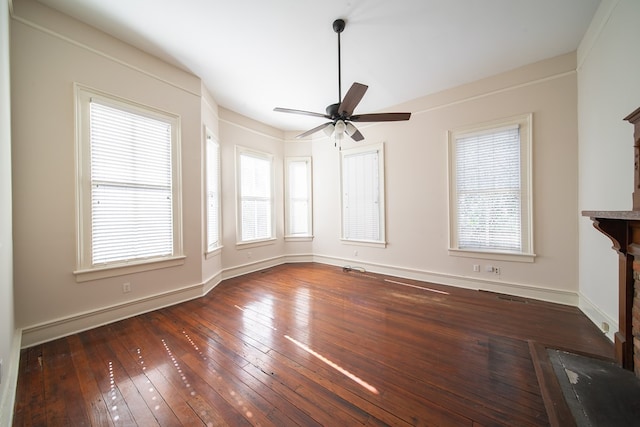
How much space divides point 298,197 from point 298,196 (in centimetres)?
2

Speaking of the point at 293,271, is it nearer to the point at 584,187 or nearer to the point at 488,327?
the point at 488,327

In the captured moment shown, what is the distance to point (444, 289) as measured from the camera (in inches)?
141

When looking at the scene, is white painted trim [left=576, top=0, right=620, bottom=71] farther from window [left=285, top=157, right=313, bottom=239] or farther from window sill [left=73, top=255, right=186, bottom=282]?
window sill [left=73, top=255, right=186, bottom=282]

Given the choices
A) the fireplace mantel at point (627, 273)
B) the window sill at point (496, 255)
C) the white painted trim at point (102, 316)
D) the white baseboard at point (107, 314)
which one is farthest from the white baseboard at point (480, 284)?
the white painted trim at point (102, 316)

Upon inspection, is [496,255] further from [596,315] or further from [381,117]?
[381,117]

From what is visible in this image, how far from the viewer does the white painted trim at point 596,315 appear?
7.07 feet

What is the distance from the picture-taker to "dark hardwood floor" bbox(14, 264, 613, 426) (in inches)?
56.3

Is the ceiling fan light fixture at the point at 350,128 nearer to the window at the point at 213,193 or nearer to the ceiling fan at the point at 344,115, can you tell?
the ceiling fan at the point at 344,115

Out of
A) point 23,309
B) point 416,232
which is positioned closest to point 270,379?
point 23,309

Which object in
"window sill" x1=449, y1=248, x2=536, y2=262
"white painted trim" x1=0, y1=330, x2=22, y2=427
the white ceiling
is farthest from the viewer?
"window sill" x1=449, y1=248, x2=536, y2=262

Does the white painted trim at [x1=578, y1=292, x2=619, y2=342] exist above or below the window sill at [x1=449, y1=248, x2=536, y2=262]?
below

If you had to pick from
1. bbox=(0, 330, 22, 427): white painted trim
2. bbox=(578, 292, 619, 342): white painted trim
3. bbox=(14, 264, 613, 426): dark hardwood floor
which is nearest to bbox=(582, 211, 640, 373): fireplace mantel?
bbox=(14, 264, 613, 426): dark hardwood floor

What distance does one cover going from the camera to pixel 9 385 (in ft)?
5.20

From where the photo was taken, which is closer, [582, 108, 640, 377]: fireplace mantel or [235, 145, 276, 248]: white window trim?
[582, 108, 640, 377]: fireplace mantel
